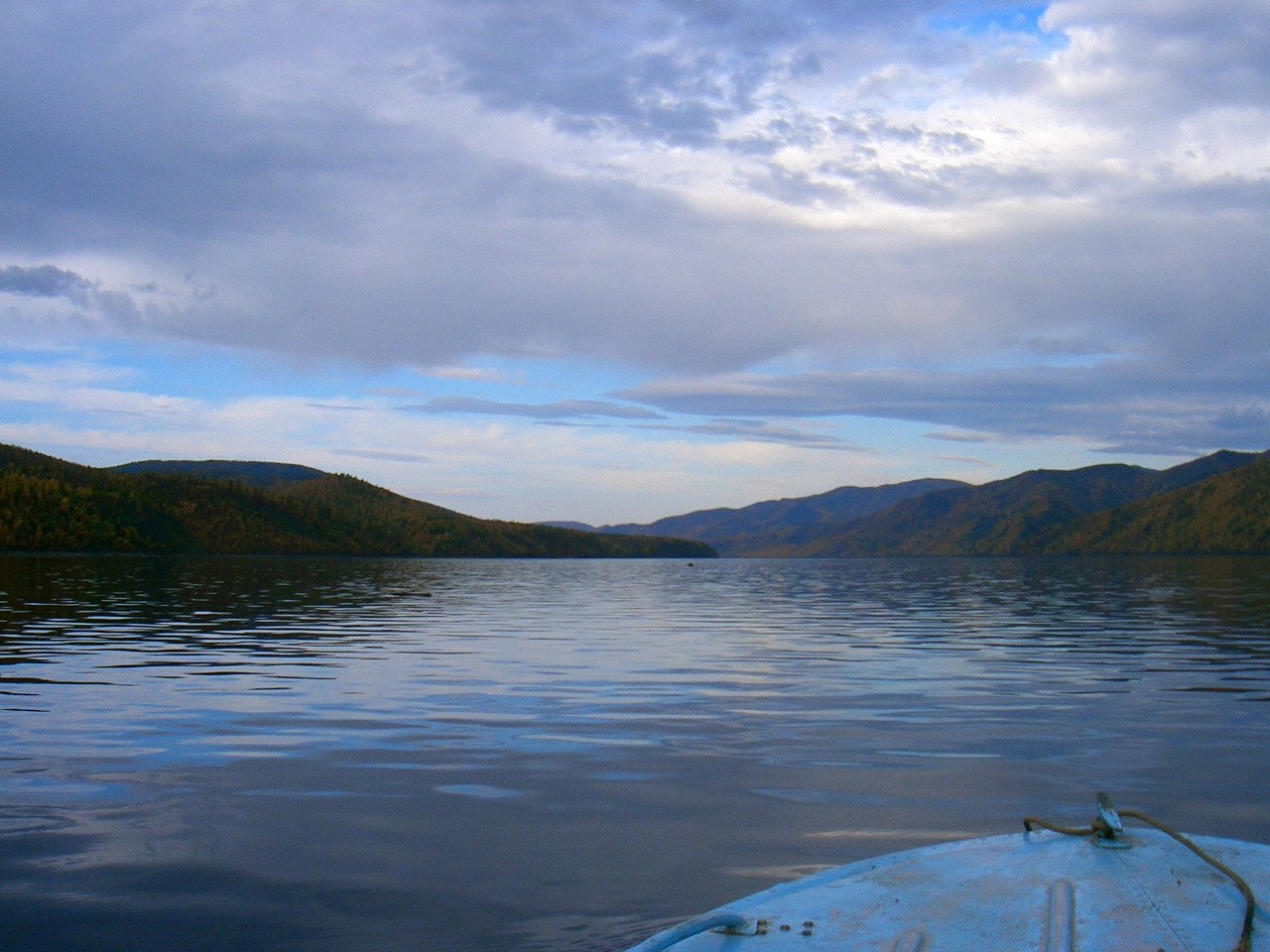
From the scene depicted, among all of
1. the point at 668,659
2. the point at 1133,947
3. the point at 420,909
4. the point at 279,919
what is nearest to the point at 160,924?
the point at 279,919

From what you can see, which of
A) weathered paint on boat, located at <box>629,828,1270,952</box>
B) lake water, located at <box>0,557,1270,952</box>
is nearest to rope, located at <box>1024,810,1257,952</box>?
weathered paint on boat, located at <box>629,828,1270,952</box>

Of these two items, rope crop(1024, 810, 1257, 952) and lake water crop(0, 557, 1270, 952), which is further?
lake water crop(0, 557, 1270, 952)

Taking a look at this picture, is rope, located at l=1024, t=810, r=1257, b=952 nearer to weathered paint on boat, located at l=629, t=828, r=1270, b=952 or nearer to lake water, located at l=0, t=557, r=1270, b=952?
weathered paint on boat, located at l=629, t=828, r=1270, b=952

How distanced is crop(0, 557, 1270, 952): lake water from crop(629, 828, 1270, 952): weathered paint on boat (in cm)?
173

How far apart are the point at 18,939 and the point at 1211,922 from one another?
27.2 ft

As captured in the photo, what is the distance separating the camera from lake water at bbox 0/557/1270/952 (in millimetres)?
9273

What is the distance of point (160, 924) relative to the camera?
8633mm

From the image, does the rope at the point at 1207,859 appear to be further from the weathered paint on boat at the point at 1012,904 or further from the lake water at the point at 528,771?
the lake water at the point at 528,771

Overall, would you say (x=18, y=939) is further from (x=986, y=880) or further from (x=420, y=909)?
(x=986, y=880)

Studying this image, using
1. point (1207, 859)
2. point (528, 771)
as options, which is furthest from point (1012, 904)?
point (528, 771)

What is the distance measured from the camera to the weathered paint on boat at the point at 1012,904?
6559 millimetres

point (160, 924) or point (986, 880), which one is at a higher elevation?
point (986, 880)

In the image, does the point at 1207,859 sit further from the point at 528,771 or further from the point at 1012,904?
the point at 528,771

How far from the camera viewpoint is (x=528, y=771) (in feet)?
48.3
